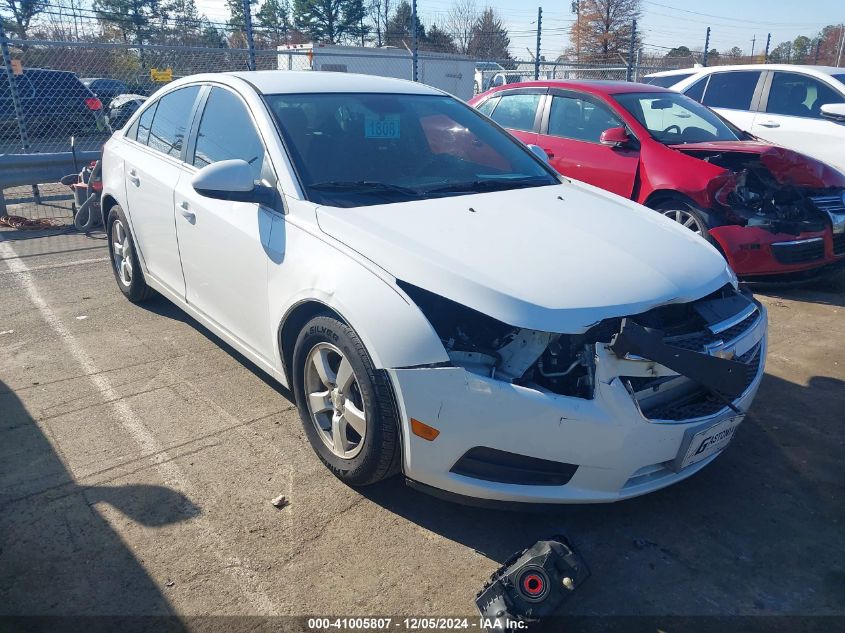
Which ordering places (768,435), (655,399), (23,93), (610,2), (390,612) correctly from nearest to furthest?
(390,612)
(655,399)
(768,435)
(23,93)
(610,2)

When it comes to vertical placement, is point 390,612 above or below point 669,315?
below

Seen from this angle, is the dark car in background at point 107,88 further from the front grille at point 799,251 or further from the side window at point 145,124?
the front grille at point 799,251

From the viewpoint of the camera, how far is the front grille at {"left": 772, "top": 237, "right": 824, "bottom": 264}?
5.57 meters

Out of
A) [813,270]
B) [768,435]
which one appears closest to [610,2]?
[813,270]

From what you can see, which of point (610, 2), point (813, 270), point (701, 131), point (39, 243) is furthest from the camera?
point (610, 2)

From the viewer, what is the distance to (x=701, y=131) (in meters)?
6.53

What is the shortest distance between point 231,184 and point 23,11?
876cm

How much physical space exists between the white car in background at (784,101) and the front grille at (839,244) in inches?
88.5

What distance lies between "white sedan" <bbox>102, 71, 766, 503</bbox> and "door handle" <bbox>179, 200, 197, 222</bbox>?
1cm

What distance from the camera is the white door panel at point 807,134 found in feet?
24.8

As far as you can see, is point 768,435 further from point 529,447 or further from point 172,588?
point 172,588

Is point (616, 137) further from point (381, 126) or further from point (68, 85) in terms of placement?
point (68, 85)

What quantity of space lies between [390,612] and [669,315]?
5.28ft

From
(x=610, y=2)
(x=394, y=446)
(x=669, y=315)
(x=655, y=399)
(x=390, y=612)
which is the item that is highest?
(x=610, y=2)
